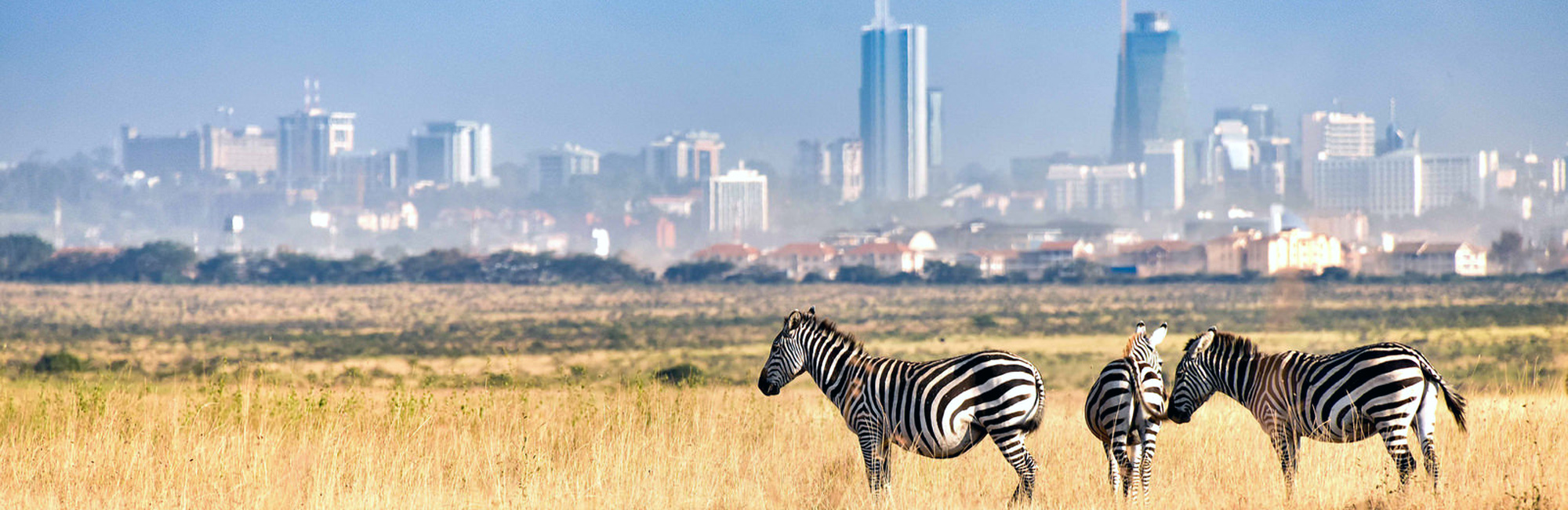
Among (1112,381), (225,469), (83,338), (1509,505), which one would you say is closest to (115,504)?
(225,469)

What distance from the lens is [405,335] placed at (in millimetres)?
59906

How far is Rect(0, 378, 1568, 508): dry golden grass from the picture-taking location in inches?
393

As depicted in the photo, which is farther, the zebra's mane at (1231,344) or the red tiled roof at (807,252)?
the red tiled roof at (807,252)

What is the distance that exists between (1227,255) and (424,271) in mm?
68269

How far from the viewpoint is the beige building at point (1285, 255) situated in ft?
394

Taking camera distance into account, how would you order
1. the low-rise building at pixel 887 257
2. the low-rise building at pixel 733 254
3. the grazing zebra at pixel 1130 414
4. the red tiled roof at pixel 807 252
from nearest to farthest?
the grazing zebra at pixel 1130 414 → the low-rise building at pixel 887 257 → the low-rise building at pixel 733 254 → the red tiled roof at pixel 807 252

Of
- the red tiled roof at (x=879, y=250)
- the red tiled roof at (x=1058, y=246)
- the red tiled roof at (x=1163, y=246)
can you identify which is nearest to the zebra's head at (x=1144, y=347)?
the red tiled roof at (x=1163, y=246)

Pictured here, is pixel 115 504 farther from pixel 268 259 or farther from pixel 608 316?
pixel 268 259

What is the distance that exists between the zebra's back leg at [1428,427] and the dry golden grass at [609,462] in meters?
0.14

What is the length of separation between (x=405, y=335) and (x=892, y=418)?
173 ft

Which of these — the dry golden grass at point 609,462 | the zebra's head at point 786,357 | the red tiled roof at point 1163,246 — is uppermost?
the red tiled roof at point 1163,246

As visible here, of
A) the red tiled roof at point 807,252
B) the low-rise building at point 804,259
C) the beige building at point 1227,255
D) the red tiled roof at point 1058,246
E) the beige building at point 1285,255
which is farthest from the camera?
the red tiled roof at point 807,252

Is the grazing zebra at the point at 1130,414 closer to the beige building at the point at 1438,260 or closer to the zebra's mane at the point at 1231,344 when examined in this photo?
the zebra's mane at the point at 1231,344

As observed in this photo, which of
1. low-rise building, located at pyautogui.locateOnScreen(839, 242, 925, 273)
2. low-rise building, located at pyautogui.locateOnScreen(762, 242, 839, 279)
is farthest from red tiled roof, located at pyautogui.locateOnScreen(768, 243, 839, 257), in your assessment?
low-rise building, located at pyautogui.locateOnScreen(839, 242, 925, 273)
